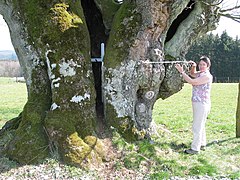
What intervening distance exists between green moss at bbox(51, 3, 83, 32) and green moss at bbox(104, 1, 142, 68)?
76 cm

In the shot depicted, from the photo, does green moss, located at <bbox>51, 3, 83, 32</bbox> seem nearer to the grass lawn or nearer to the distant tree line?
the grass lawn

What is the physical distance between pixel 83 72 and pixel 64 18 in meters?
1.10

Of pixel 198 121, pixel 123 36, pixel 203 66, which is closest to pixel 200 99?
pixel 198 121

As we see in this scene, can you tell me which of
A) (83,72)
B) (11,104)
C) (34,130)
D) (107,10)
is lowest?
(11,104)

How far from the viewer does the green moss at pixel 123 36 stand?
21.1 feet

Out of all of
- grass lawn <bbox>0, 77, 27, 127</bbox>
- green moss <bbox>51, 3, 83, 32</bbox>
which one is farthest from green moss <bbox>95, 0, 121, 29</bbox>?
grass lawn <bbox>0, 77, 27, 127</bbox>

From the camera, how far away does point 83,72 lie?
243 inches

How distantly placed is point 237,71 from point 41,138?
5213 cm

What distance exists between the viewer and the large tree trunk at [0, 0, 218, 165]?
571cm

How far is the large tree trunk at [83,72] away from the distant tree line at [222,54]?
4824 cm

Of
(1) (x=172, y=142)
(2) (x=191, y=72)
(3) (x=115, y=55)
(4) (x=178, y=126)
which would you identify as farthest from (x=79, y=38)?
(4) (x=178, y=126)

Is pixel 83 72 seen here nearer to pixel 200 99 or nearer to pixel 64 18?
pixel 64 18

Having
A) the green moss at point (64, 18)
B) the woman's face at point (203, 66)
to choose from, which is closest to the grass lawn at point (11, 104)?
the green moss at point (64, 18)

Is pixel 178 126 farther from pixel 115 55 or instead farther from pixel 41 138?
pixel 41 138
